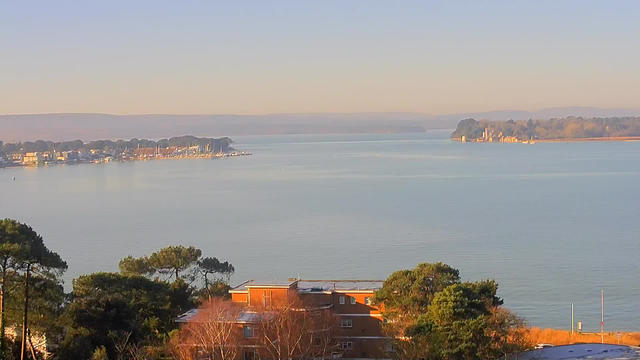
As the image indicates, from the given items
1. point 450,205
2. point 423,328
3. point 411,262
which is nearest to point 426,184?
point 450,205

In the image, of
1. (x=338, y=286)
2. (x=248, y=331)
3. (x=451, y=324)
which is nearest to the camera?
(x=451, y=324)

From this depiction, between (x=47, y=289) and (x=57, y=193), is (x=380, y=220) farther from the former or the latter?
(x=57, y=193)

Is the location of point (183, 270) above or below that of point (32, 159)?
above

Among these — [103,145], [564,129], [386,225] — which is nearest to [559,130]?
[564,129]

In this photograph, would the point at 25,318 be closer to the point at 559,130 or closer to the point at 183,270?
the point at 183,270

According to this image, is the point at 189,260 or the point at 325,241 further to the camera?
the point at 325,241

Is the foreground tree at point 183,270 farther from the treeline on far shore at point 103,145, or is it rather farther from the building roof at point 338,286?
the treeline on far shore at point 103,145
